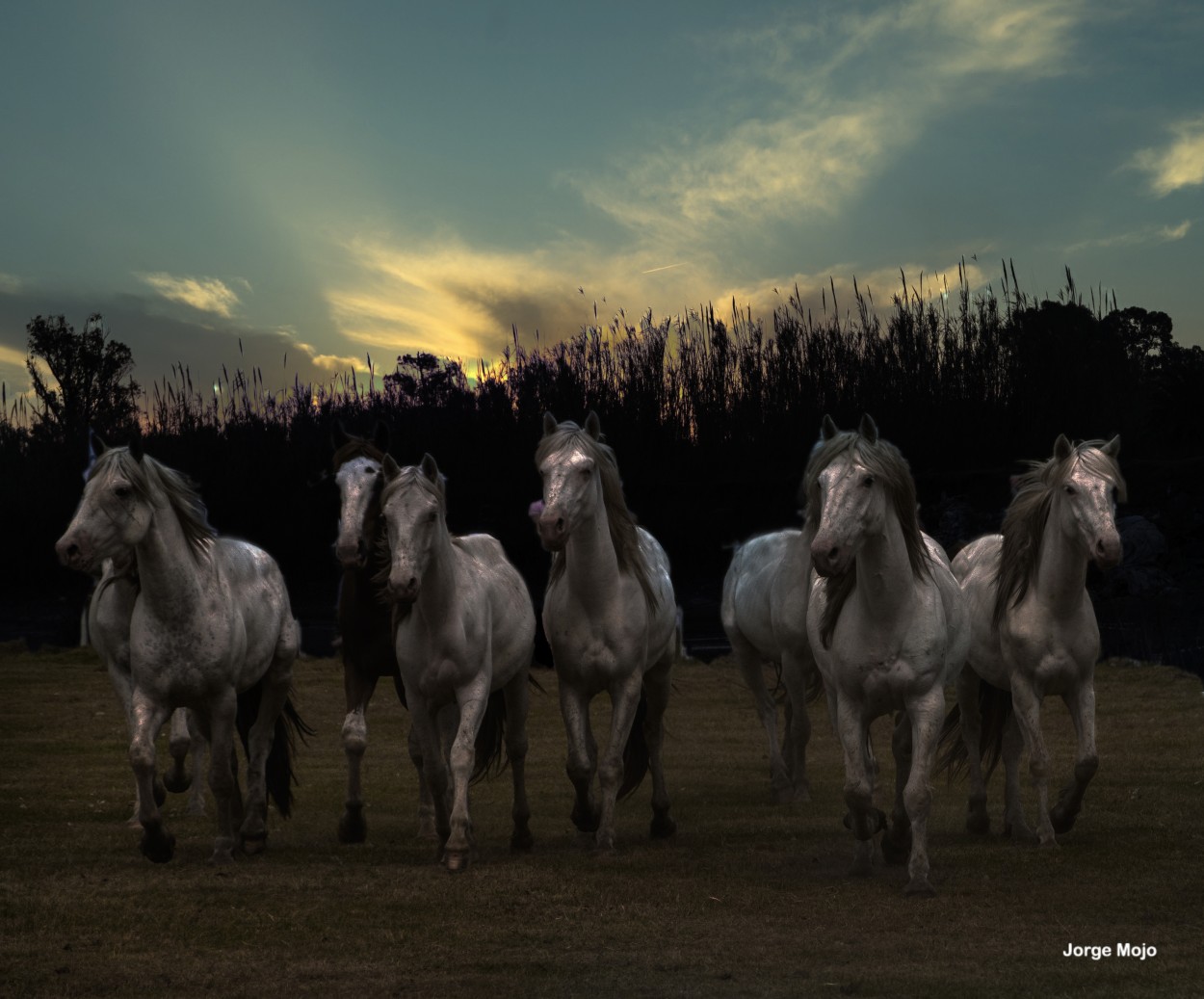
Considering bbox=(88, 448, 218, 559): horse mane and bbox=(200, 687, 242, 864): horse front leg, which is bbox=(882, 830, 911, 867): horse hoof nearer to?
bbox=(200, 687, 242, 864): horse front leg

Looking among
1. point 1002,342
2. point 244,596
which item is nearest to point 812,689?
point 244,596

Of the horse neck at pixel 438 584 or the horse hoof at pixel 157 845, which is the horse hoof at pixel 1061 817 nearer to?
the horse neck at pixel 438 584

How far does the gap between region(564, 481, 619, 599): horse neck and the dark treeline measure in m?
15.8

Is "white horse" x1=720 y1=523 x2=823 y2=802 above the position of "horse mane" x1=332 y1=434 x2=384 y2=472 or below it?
below

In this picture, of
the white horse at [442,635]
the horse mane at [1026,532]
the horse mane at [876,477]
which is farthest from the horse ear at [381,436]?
the horse mane at [1026,532]

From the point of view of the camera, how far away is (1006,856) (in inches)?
300

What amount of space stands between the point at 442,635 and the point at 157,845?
1.85m

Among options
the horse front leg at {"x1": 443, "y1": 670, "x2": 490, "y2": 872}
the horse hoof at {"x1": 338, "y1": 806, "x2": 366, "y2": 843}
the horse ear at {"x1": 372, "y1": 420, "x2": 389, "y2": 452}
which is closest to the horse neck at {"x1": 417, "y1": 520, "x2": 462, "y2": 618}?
the horse front leg at {"x1": 443, "y1": 670, "x2": 490, "y2": 872}

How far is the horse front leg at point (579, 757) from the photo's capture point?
797 cm

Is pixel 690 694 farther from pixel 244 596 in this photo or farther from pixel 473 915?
pixel 473 915

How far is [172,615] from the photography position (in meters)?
7.43

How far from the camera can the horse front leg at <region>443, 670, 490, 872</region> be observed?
7.27 metres

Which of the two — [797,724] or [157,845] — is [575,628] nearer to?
[157,845]

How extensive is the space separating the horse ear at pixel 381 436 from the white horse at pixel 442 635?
2.59 feet
